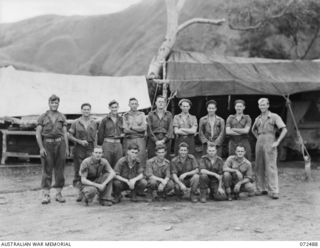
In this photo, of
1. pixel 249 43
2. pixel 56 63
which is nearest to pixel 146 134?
pixel 249 43

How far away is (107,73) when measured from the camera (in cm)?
3462

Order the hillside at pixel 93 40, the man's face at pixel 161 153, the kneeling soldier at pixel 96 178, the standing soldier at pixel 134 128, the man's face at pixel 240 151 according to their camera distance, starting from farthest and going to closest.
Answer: the hillside at pixel 93 40 → the standing soldier at pixel 134 128 → the man's face at pixel 240 151 → the man's face at pixel 161 153 → the kneeling soldier at pixel 96 178

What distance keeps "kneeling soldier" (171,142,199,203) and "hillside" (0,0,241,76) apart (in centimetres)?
2221

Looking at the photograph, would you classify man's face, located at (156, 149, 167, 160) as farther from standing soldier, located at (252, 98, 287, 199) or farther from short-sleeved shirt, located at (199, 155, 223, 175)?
standing soldier, located at (252, 98, 287, 199)

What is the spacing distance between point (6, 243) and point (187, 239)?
65.6 inches

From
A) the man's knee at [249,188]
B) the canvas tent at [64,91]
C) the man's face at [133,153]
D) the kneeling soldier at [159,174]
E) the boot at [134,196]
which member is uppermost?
the canvas tent at [64,91]

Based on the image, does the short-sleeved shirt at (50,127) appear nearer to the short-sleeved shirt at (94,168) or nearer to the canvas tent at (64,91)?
the short-sleeved shirt at (94,168)

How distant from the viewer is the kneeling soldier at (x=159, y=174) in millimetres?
5877

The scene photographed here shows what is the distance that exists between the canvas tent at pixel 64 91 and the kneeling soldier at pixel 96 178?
392 centimetres

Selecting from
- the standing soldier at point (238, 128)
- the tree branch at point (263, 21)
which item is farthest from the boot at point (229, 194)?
the tree branch at point (263, 21)

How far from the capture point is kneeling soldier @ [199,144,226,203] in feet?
19.7

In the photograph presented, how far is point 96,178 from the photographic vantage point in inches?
230

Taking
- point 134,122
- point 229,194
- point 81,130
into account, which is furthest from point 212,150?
point 81,130

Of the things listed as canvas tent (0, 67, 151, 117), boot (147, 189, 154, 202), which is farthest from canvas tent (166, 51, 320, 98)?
boot (147, 189, 154, 202)
